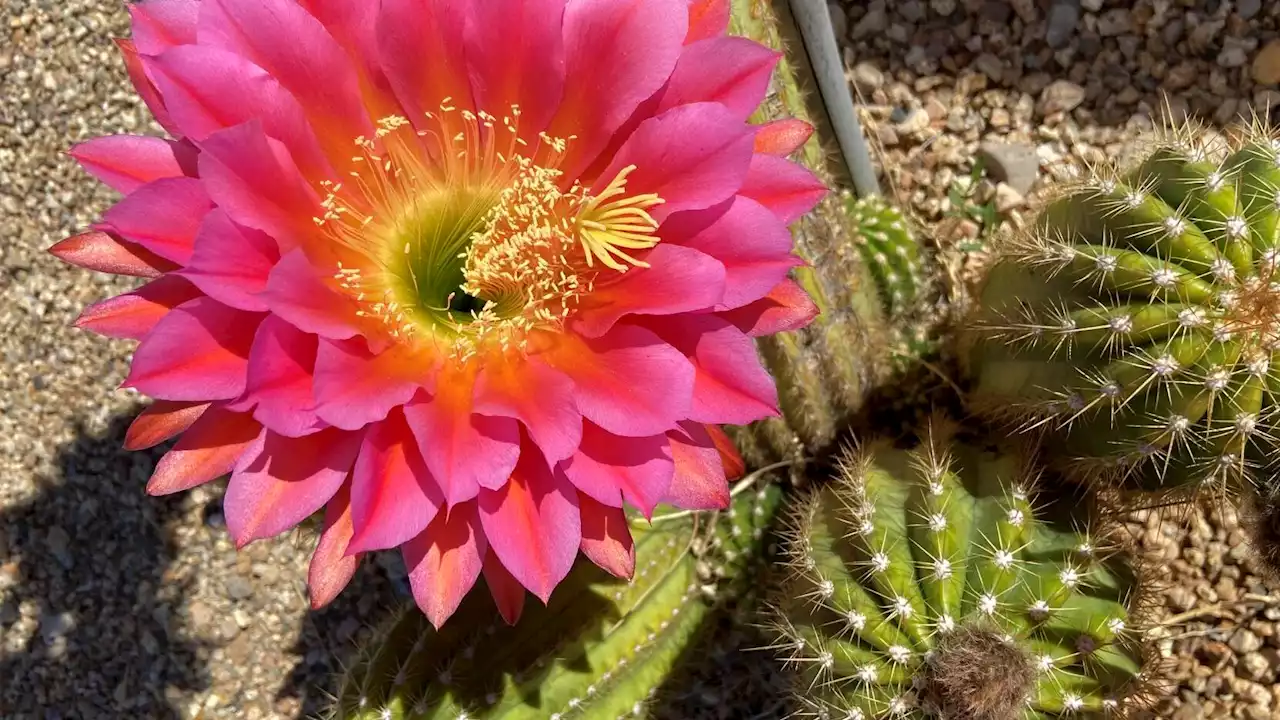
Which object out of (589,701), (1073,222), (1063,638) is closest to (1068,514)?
(1063,638)

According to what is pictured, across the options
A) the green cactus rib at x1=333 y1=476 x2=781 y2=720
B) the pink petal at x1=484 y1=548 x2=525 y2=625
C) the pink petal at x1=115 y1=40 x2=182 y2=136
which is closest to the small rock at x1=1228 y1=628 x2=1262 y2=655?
the green cactus rib at x1=333 y1=476 x2=781 y2=720

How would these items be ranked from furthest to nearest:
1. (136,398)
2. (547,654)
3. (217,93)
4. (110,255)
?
(136,398) < (547,654) < (110,255) < (217,93)

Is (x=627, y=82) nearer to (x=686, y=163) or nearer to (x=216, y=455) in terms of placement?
(x=686, y=163)

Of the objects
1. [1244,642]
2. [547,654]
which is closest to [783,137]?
[547,654]

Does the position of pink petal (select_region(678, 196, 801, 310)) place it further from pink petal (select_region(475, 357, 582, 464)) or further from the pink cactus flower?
pink petal (select_region(475, 357, 582, 464))

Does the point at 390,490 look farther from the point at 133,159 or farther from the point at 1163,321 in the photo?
the point at 1163,321

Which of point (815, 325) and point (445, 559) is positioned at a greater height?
point (445, 559)
